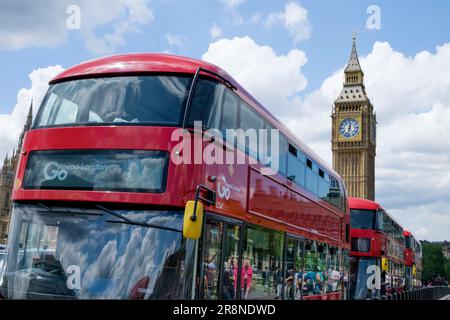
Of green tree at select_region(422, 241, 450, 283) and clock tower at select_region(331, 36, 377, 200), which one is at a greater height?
clock tower at select_region(331, 36, 377, 200)

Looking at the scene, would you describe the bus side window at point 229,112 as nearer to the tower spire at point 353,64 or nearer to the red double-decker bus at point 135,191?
the red double-decker bus at point 135,191

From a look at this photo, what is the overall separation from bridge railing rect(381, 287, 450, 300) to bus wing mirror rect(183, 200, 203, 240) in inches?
587

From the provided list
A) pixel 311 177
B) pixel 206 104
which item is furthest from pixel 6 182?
pixel 206 104

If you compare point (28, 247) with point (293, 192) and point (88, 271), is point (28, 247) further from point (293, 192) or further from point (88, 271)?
point (293, 192)

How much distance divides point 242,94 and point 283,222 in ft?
7.71

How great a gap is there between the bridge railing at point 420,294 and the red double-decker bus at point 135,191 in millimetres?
13590

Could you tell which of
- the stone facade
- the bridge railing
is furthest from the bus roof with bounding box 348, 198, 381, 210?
the stone facade

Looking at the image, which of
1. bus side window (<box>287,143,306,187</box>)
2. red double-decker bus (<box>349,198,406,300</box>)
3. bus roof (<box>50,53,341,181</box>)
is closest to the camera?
bus roof (<box>50,53,341,181</box>)

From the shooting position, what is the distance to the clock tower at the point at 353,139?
3760 inches

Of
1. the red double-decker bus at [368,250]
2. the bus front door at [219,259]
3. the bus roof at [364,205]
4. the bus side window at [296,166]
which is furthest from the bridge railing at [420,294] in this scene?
the bus front door at [219,259]

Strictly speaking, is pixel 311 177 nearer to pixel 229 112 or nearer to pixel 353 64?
pixel 229 112

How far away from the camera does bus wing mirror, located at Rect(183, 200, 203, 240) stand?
562cm

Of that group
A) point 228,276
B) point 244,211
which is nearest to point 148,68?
point 244,211

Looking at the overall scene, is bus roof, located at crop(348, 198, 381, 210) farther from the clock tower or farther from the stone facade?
the clock tower
